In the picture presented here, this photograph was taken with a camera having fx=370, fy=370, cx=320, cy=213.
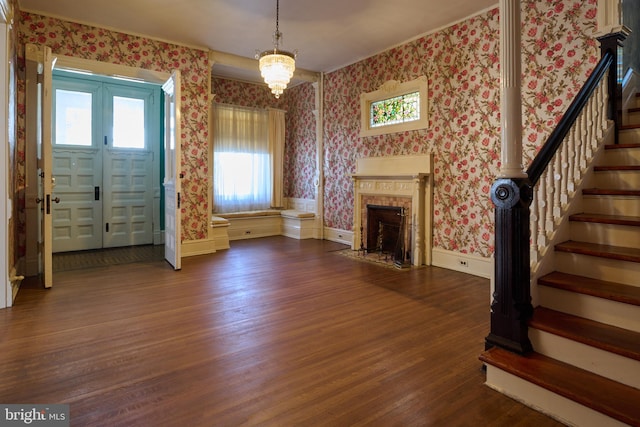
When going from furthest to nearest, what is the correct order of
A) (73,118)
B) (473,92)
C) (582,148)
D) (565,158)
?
1. (73,118)
2. (473,92)
3. (582,148)
4. (565,158)

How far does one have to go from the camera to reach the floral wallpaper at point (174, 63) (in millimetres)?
4578

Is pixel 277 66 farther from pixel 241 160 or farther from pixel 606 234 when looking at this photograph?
pixel 241 160

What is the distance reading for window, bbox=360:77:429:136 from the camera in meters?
5.16

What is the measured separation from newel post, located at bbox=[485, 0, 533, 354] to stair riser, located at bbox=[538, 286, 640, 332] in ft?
0.65

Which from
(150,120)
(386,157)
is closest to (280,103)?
(150,120)

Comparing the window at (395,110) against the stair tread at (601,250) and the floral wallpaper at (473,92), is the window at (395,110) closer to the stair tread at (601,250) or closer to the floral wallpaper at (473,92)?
the floral wallpaper at (473,92)

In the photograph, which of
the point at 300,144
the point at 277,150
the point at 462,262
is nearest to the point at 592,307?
the point at 462,262

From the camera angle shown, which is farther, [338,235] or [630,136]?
[338,235]

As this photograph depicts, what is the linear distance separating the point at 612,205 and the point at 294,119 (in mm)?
6282

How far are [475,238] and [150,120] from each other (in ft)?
18.8

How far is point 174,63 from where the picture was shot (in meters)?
5.49

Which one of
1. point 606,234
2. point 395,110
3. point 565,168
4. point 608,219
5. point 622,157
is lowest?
point 606,234

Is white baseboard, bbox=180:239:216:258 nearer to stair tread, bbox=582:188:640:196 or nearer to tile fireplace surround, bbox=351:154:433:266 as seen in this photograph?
tile fireplace surround, bbox=351:154:433:266

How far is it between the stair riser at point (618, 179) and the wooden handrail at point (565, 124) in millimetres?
574
